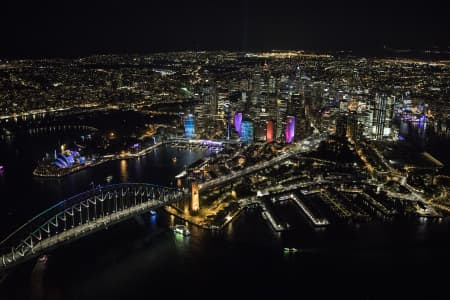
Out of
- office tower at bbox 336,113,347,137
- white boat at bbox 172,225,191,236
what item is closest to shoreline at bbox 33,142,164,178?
white boat at bbox 172,225,191,236

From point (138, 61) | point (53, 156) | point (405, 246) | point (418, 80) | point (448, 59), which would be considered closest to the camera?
point (405, 246)

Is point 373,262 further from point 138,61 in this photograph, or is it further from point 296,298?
point 138,61

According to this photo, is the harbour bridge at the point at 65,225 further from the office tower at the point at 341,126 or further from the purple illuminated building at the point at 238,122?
the office tower at the point at 341,126

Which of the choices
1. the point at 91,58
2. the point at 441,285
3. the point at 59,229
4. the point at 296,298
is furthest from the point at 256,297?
the point at 91,58

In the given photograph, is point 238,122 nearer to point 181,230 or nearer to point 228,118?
point 228,118

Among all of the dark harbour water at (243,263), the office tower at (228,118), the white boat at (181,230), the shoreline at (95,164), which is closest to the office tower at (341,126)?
the office tower at (228,118)

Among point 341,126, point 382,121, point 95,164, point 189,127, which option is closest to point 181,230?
point 95,164
